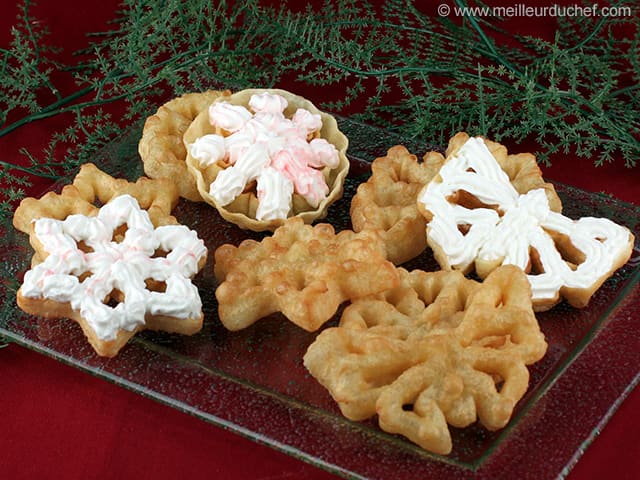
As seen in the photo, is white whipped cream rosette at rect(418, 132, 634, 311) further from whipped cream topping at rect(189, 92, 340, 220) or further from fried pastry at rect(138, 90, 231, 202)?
fried pastry at rect(138, 90, 231, 202)

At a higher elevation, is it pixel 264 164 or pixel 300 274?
pixel 264 164

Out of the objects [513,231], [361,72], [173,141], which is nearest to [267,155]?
[173,141]

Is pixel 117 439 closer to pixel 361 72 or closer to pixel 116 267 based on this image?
pixel 116 267

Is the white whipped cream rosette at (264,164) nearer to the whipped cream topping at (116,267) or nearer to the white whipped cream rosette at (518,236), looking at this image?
the whipped cream topping at (116,267)

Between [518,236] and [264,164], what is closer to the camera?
[518,236]

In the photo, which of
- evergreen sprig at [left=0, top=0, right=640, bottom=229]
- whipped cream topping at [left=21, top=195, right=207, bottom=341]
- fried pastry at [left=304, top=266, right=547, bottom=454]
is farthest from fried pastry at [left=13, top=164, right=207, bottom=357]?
evergreen sprig at [left=0, top=0, right=640, bottom=229]

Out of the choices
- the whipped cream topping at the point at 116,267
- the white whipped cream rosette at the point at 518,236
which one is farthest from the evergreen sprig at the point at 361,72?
the whipped cream topping at the point at 116,267
